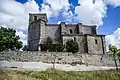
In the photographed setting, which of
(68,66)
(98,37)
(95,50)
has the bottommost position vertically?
(68,66)

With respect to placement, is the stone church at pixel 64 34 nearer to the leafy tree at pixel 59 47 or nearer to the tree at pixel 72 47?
the tree at pixel 72 47

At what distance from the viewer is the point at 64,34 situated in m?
49.1

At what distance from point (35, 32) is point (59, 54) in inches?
627

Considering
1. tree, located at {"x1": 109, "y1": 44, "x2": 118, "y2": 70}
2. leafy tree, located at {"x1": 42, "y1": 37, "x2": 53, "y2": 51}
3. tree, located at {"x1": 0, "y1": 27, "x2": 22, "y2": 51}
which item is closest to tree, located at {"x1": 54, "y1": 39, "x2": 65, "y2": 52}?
leafy tree, located at {"x1": 42, "y1": 37, "x2": 53, "y2": 51}

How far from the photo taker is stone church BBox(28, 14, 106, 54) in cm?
4865

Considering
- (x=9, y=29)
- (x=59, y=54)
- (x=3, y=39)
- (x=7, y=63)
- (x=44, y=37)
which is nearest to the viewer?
(x=7, y=63)

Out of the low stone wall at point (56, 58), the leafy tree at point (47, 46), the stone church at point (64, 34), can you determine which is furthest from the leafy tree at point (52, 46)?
the low stone wall at point (56, 58)

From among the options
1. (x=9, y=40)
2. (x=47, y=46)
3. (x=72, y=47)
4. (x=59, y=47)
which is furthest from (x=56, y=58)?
(x=9, y=40)

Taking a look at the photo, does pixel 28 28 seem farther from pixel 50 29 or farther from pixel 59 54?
pixel 59 54

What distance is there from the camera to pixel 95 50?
48375 mm

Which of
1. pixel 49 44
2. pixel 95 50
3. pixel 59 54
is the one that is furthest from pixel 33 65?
pixel 95 50

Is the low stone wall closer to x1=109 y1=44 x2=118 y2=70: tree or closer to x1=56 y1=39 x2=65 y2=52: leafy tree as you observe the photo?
x1=109 y1=44 x2=118 y2=70: tree

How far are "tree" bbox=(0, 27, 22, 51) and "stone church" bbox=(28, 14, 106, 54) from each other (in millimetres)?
5199

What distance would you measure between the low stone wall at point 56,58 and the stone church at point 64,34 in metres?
8.89
